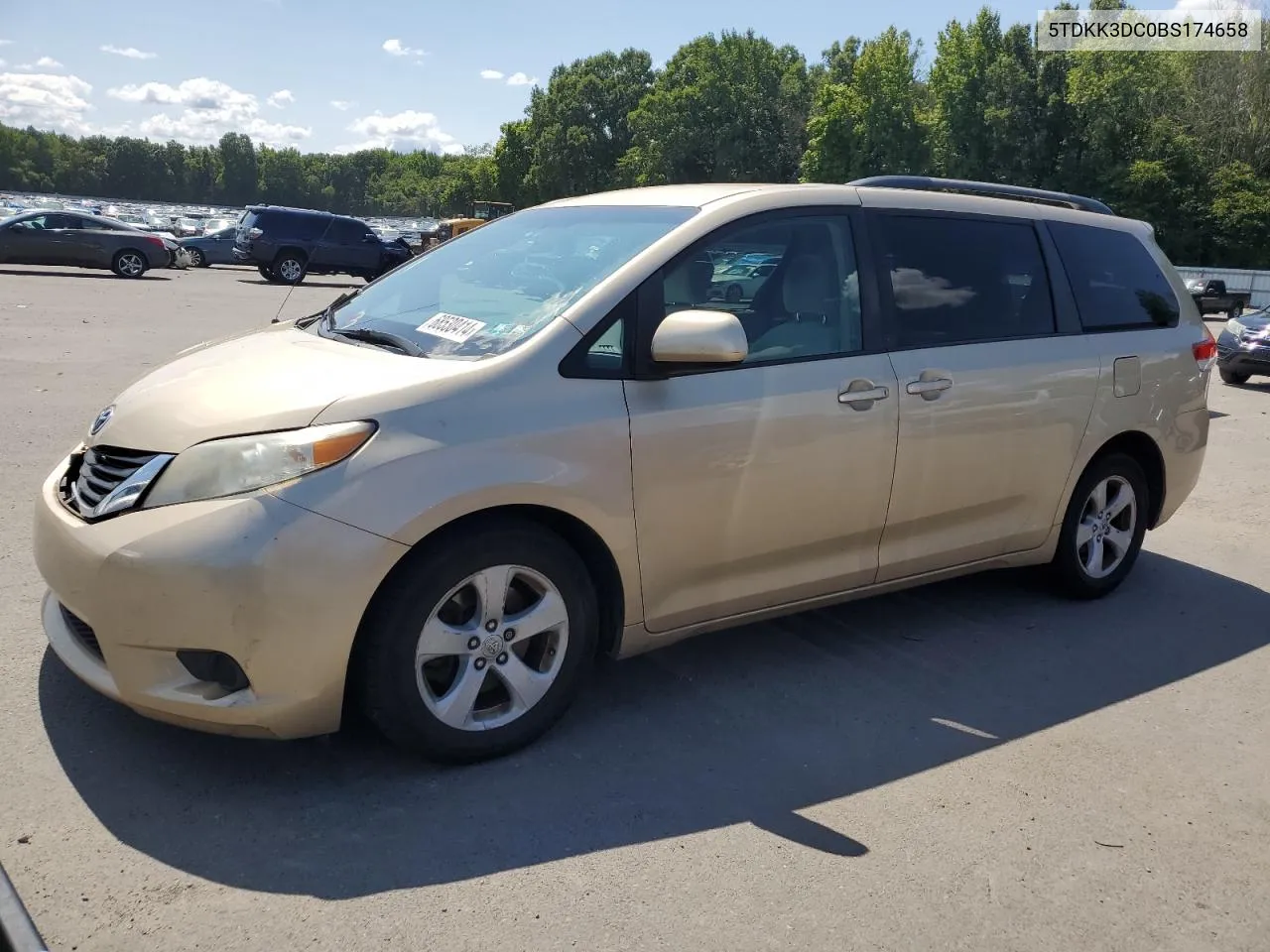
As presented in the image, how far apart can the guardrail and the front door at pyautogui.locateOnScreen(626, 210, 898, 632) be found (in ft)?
6.80

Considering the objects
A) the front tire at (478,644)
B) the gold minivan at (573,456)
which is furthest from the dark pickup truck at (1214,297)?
the front tire at (478,644)

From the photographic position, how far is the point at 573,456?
11.1ft

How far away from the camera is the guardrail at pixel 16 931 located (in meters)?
1.70

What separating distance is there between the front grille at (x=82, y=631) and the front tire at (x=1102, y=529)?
4.00m

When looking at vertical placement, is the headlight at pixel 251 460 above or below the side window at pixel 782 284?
below

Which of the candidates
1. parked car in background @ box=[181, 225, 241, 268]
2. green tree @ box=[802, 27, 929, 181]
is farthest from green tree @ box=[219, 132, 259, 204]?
parked car in background @ box=[181, 225, 241, 268]

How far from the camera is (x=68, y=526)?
10.5 feet

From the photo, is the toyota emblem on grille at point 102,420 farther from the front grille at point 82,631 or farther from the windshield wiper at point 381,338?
the windshield wiper at point 381,338

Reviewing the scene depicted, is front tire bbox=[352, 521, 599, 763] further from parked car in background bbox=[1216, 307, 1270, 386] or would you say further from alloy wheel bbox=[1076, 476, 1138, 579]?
parked car in background bbox=[1216, 307, 1270, 386]

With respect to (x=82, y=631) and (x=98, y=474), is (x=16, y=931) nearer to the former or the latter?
(x=82, y=631)

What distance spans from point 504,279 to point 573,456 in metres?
0.95

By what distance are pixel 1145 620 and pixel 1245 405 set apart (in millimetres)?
9294

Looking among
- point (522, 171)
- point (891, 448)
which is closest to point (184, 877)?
point (891, 448)

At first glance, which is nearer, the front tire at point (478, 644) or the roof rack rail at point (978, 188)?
the front tire at point (478, 644)
